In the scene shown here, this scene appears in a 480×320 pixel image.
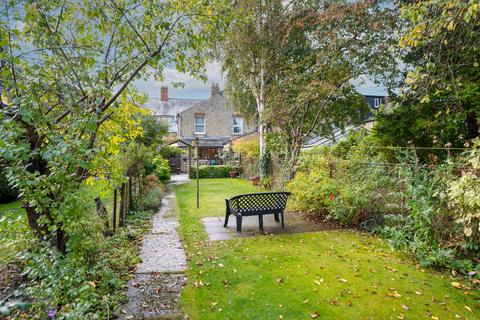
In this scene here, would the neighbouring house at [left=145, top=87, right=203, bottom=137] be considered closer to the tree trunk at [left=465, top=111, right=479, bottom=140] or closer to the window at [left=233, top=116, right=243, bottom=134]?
the window at [left=233, top=116, right=243, bottom=134]

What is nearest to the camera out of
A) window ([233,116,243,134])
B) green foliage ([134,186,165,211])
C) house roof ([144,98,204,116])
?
green foliage ([134,186,165,211])

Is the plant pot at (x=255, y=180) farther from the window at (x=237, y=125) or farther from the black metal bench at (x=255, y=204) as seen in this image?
the window at (x=237, y=125)

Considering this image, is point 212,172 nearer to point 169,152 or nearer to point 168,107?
point 169,152

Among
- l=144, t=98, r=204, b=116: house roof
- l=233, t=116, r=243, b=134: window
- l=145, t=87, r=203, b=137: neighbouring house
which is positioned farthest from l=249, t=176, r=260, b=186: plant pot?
l=144, t=98, r=204, b=116: house roof

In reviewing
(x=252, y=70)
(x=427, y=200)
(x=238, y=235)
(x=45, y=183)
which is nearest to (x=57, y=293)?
(x=45, y=183)

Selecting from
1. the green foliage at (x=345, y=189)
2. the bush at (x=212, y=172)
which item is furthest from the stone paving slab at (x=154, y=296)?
the bush at (x=212, y=172)

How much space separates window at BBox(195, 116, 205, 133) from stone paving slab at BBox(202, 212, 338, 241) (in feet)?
64.7

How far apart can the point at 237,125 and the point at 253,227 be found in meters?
21.7

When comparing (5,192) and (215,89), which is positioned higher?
(215,89)

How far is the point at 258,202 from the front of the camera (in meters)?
6.45

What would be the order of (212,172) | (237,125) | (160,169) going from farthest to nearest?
(237,125) < (212,172) < (160,169)

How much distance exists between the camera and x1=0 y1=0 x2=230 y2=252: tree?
8.82ft

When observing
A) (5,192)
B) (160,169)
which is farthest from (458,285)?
(160,169)

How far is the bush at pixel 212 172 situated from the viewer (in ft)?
62.2
